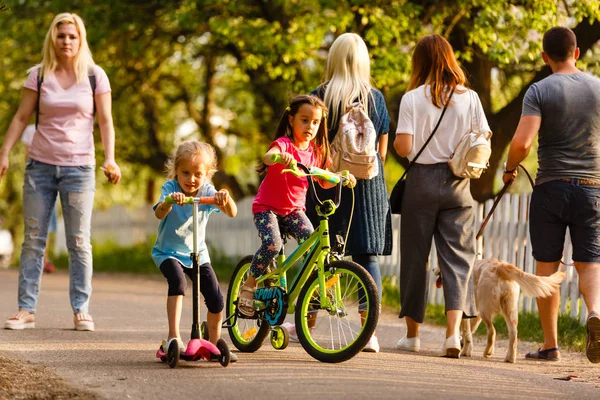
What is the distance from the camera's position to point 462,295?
7.23 m

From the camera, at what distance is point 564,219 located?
7.09m

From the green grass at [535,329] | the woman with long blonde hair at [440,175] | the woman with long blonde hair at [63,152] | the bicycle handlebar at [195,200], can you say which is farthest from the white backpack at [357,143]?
the green grass at [535,329]

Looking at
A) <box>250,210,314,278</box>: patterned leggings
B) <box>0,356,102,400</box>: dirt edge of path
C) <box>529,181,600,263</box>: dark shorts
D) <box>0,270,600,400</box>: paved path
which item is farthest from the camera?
<box>529,181,600,263</box>: dark shorts

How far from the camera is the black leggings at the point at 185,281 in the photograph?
625 centimetres

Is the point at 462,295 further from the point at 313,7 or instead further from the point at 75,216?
the point at 313,7

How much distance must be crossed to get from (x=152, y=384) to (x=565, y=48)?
3.47 meters

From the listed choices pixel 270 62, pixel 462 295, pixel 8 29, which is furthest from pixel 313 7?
pixel 462 295

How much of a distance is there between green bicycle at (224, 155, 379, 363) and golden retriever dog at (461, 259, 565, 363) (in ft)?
3.15

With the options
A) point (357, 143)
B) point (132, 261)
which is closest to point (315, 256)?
point (357, 143)

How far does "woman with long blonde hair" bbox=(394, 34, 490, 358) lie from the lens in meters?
7.16

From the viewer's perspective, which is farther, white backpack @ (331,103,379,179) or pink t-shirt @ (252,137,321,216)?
white backpack @ (331,103,379,179)

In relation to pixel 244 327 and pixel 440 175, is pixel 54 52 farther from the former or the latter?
pixel 440 175

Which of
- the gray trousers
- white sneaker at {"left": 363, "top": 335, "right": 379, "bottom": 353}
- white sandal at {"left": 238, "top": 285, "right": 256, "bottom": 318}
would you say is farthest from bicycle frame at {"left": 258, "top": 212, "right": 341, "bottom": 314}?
the gray trousers

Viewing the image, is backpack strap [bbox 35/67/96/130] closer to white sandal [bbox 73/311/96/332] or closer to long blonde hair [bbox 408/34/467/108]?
white sandal [bbox 73/311/96/332]
